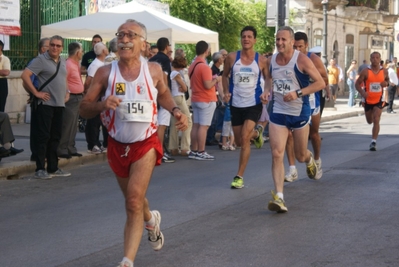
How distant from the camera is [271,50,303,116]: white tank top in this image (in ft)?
31.9

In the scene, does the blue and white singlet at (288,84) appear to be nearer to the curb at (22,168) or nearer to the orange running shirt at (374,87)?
the curb at (22,168)

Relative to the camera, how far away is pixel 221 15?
1131 inches

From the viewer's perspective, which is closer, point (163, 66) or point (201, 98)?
point (163, 66)

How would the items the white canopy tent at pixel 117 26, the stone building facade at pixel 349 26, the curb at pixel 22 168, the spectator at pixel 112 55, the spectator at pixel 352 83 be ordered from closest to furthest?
the curb at pixel 22 168 → the spectator at pixel 112 55 → the white canopy tent at pixel 117 26 → the spectator at pixel 352 83 → the stone building facade at pixel 349 26

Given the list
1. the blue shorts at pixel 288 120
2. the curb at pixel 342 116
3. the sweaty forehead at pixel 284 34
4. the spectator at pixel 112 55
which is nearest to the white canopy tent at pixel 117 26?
the spectator at pixel 112 55

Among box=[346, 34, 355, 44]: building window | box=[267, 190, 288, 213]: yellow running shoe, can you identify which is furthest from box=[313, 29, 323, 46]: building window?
box=[267, 190, 288, 213]: yellow running shoe

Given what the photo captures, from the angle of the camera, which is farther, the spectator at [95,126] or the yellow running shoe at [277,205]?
the spectator at [95,126]

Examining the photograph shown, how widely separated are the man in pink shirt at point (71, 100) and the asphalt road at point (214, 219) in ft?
1.38

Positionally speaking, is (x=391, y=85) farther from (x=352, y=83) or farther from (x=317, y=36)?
(x=317, y=36)

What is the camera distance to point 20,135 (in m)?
17.4

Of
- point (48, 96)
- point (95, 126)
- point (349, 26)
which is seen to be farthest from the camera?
point (349, 26)

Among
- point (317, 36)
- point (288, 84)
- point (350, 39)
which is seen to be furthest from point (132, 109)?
point (350, 39)

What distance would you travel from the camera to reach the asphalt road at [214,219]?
23.1 feet

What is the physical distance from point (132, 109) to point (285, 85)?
367cm
